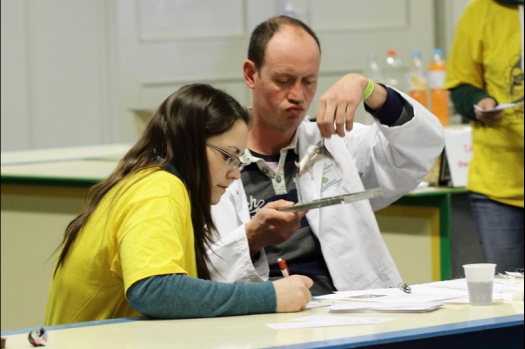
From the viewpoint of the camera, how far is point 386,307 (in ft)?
5.41

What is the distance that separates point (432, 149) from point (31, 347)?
A: 127cm

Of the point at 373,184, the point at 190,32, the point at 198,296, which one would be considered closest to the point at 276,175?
the point at 373,184

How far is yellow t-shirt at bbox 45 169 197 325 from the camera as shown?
1635 millimetres

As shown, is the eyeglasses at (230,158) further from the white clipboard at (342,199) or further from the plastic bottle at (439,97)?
the plastic bottle at (439,97)

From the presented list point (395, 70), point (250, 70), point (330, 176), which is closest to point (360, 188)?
point (330, 176)

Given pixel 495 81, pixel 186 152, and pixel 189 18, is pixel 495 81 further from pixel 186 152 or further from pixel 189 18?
pixel 189 18

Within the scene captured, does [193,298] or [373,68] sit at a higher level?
[373,68]

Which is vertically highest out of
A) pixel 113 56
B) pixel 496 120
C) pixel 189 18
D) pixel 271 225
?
pixel 189 18

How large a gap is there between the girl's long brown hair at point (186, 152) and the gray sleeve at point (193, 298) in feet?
A: 0.71

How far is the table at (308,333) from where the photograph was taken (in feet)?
4.63

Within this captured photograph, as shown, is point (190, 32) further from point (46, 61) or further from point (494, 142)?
point (494, 142)

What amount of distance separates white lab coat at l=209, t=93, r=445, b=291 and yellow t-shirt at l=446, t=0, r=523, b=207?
0.69 metres

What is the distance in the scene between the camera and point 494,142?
3020 mm

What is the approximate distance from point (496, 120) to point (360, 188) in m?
0.84
